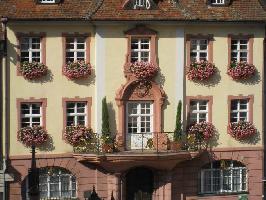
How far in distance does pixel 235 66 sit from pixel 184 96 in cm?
255

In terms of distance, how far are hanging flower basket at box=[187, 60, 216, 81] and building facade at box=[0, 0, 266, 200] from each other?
0.04 m

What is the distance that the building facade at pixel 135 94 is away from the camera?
26.1 meters

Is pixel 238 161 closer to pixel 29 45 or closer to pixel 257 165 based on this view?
pixel 257 165

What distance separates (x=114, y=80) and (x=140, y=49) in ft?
5.58

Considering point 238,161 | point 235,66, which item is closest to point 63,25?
point 235,66

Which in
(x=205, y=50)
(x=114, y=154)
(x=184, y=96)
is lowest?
(x=114, y=154)

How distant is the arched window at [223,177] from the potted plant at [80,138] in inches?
206

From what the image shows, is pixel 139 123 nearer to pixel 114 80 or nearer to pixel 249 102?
pixel 114 80

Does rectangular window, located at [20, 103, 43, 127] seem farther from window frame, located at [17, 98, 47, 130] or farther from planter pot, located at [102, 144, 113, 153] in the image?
planter pot, located at [102, 144, 113, 153]

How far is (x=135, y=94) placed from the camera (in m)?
27.0

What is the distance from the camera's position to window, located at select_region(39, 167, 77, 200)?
2698 centimetres

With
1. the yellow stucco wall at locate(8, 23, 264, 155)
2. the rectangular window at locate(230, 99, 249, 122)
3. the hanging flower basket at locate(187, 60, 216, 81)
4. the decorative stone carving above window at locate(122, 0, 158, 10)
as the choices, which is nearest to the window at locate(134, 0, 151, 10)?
the decorative stone carving above window at locate(122, 0, 158, 10)

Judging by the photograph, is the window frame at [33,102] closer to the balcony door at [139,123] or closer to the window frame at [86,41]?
the window frame at [86,41]

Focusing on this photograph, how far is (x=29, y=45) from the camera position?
2619 cm
